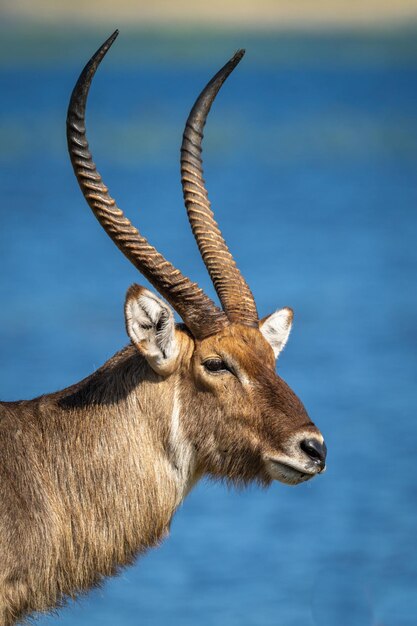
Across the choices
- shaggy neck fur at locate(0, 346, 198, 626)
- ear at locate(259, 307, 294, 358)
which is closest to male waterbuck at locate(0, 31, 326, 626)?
shaggy neck fur at locate(0, 346, 198, 626)

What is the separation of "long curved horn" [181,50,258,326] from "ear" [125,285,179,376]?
61cm

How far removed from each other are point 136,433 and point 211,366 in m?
0.84

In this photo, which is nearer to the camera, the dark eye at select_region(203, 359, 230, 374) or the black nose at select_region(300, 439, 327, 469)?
the black nose at select_region(300, 439, 327, 469)

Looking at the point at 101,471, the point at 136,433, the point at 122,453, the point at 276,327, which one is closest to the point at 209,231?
the point at 276,327

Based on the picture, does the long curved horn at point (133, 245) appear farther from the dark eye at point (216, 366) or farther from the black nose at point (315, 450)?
the black nose at point (315, 450)

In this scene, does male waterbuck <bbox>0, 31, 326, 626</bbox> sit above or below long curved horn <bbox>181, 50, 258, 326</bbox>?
below

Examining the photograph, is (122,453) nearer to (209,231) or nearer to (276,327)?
(276,327)

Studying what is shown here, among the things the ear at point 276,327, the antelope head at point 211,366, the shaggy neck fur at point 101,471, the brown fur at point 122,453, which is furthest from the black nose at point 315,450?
the ear at point 276,327

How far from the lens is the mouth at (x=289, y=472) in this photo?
11.1 m

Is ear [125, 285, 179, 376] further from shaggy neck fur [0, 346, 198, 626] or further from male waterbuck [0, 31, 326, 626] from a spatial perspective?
shaggy neck fur [0, 346, 198, 626]

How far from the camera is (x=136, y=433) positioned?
11.7 m

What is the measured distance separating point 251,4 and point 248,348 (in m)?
38.5

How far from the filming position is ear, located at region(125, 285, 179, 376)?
36.8ft

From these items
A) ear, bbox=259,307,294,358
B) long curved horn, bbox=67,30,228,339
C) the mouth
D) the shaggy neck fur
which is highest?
ear, bbox=259,307,294,358
